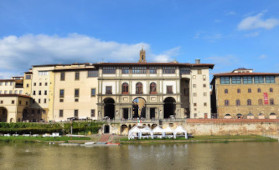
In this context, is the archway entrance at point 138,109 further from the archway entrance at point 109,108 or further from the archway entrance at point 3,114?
the archway entrance at point 3,114

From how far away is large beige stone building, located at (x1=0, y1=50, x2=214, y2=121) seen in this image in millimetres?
56781

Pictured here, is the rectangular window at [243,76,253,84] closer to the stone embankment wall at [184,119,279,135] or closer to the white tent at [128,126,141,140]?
the stone embankment wall at [184,119,279,135]

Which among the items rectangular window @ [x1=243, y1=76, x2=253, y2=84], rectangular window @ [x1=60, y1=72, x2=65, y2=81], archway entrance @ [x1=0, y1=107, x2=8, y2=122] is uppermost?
rectangular window @ [x1=60, y1=72, x2=65, y2=81]

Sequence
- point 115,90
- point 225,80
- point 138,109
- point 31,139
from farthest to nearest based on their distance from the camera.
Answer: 1. point 138,109
2. point 225,80
3. point 115,90
4. point 31,139

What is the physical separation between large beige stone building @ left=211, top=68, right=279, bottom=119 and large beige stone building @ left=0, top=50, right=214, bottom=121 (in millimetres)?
4035

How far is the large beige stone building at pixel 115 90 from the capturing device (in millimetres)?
56781

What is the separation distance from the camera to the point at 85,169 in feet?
72.9

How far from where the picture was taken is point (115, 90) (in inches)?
2240

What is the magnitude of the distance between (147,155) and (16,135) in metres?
32.2

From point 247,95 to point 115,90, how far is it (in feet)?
116

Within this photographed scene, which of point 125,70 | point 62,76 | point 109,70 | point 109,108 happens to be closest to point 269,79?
point 125,70

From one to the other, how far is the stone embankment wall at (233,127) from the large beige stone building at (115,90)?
4388mm

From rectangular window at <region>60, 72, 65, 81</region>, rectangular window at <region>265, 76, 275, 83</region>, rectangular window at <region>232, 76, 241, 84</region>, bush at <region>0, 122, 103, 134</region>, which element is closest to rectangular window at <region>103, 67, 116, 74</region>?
rectangular window at <region>60, 72, 65, 81</region>

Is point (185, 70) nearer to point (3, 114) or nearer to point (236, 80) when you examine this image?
point (236, 80)
